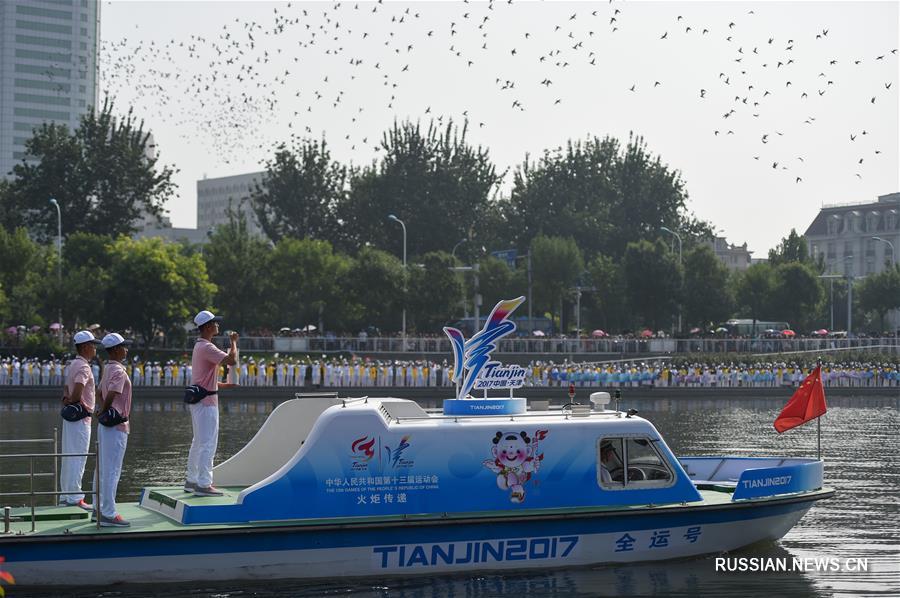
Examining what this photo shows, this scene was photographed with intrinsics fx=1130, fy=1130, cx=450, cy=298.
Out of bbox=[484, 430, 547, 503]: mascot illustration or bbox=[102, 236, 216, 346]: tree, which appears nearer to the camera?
bbox=[484, 430, 547, 503]: mascot illustration

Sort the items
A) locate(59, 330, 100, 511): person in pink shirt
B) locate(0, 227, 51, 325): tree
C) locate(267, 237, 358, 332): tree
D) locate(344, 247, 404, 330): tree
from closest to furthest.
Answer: locate(59, 330, 100, 511): person in pink shirt
locate(0, 227, 51, 325): tree
locate(344, 247, 404, 330): tree
locate(267, 237, 358, 332): tree

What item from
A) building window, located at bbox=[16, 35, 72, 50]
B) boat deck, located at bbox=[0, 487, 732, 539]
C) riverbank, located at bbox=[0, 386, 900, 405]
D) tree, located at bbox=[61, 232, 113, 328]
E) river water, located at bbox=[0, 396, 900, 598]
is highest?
building window, located at bbox=[16, 35, 72, 50]

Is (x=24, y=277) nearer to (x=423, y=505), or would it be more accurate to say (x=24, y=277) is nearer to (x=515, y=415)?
(x=515, y=415)

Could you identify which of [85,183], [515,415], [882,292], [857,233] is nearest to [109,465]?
[515,415]

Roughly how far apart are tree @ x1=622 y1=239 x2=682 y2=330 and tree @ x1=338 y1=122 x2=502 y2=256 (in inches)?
767

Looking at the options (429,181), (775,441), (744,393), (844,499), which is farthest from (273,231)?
(844,499)

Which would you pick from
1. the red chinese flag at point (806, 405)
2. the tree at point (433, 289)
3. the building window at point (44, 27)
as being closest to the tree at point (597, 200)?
the tree at point (433, 289)

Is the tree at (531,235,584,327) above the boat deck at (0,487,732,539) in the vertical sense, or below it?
above

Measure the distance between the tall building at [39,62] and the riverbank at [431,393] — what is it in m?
137

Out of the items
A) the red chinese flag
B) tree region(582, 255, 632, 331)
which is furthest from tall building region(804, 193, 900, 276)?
the red chinese flag

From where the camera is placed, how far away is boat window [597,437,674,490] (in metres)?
16.6

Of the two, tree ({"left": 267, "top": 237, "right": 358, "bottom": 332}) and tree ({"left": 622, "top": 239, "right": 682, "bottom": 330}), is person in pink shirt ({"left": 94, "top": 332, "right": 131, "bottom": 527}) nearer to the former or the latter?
tree ({"left": 267, "top": 237, "right": 358, "bottom": 332})

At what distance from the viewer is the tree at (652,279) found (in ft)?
267

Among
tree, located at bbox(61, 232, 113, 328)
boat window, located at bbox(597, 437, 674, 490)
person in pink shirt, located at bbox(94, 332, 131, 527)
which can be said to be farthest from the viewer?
tree, located at bbox(61, 232, 113, 328)
